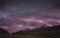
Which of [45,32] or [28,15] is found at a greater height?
[28,15]

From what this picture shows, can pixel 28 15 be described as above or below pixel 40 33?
above

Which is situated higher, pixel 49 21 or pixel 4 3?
pixel 4 3

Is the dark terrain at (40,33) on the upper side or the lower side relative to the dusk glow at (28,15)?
lower

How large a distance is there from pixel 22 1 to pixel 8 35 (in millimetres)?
575

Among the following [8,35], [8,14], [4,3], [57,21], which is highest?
[4,3]

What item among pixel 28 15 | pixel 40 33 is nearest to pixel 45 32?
pixel 40 33

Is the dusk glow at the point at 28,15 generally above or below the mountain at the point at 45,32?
above

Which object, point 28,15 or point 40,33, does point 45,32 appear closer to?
point 40,33

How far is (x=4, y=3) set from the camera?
2217mm

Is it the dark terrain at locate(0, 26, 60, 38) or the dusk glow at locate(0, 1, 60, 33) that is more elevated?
the dusk glow at locate(0, 1, 60, 33)

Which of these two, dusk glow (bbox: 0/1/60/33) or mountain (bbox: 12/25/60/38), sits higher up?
dusk glow (bbox: 0/1/60/33)

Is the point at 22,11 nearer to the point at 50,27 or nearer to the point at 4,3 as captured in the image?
the point at 4,3

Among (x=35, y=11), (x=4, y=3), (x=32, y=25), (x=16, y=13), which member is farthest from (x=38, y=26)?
(x=4, y=3)

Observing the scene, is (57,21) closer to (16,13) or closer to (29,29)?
(29,29)
